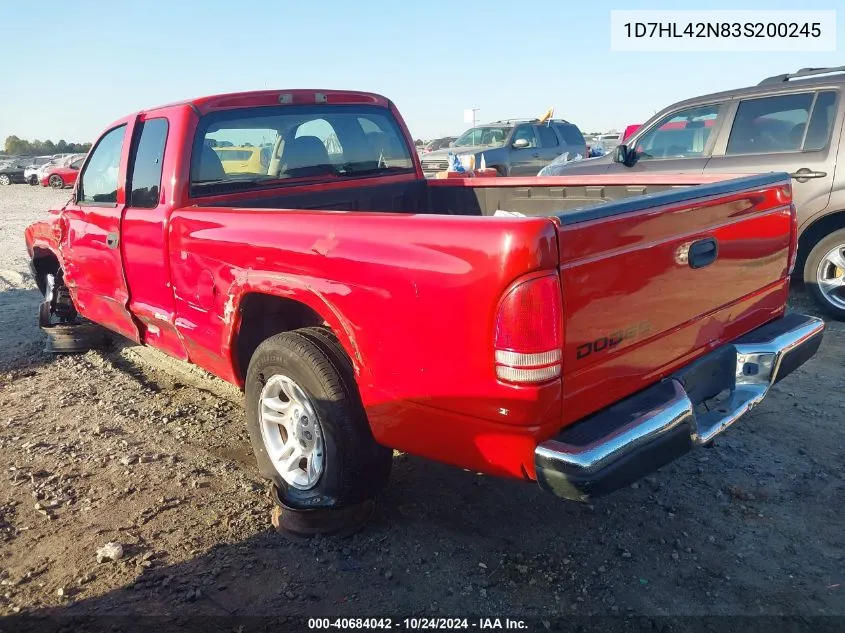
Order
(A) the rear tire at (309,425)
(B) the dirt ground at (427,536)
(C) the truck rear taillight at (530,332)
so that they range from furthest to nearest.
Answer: (A) the rear tire at (309,425), (B) the dirt ground at (427,536), (C) the truck rear taillight at (530,332)

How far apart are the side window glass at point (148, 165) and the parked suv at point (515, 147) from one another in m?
11.8

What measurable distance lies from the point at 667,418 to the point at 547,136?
15176mm

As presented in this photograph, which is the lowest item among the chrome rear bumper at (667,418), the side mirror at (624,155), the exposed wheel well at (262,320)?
the chrome rear bumper at (667,418)

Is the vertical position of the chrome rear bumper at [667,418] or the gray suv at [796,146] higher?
the gray suv at [796,146]

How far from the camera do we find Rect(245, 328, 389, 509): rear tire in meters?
2.68

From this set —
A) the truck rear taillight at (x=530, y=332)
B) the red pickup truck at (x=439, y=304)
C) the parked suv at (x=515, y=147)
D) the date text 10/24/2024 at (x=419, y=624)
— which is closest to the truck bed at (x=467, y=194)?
the red pickup truck at (x=439, y=304)

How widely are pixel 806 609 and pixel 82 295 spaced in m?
4.57

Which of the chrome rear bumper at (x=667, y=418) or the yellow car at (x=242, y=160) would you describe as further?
the yellow car at (x=242, y=160)

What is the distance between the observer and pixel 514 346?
204 cm

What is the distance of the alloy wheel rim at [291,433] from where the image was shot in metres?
2.88

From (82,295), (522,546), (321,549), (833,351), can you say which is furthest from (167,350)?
(833,351)

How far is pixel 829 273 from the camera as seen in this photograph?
5.61 metres

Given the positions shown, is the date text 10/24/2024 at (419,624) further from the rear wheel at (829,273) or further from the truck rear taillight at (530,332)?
the rear wheel at (829,273)

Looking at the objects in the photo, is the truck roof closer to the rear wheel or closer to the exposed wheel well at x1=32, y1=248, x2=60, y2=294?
the exposed wheel well at x1=32, y1=248, x2=60, y2=294
